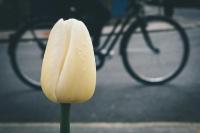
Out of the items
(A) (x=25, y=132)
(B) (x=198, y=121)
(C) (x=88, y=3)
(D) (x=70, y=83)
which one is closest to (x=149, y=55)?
(C) (x=88, y=3)

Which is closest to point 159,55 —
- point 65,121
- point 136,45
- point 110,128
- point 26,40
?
point 136,45

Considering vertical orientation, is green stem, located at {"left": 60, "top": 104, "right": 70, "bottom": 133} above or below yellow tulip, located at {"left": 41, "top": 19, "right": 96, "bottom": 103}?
below

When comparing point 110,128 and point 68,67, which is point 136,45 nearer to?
point 110,128

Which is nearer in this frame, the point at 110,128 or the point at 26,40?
the point at 110,128

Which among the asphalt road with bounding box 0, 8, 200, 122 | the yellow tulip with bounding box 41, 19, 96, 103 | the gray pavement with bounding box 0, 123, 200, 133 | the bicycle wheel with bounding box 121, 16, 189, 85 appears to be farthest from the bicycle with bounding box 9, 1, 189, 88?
the yellow tulip with bounding box 41, 19, 96, 103

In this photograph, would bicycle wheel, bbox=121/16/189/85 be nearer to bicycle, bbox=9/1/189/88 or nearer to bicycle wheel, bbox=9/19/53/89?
bicycle, bbox=9/1/189/88

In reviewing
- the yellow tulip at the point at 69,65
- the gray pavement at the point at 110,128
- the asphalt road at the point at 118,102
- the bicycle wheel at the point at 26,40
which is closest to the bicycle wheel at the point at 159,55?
the asphalt road at the point at 118,102
